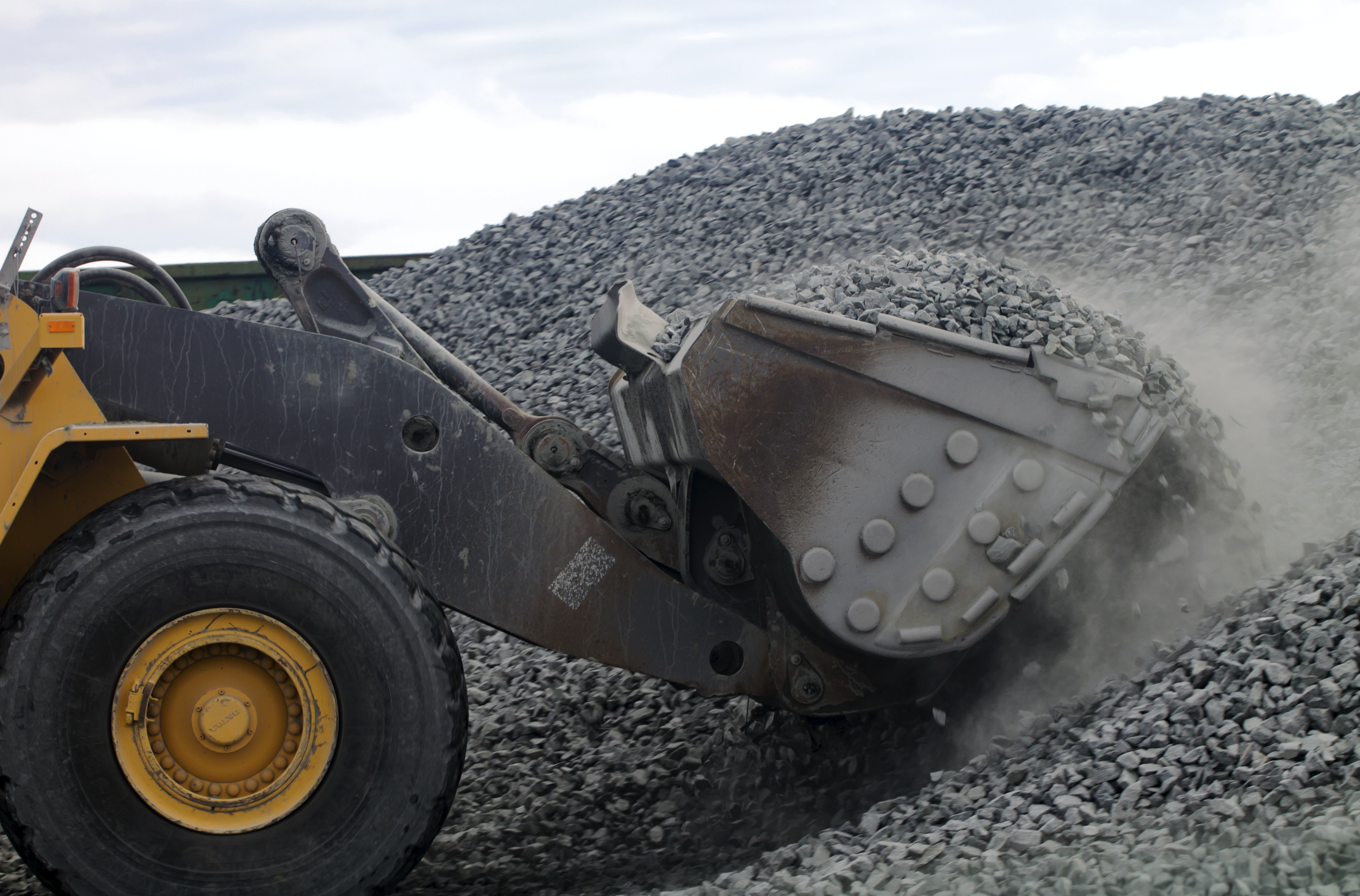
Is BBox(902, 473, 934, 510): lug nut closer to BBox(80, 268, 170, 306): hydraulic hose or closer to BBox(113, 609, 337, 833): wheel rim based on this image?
BBox(113, 609, 337, 833): wheel rim

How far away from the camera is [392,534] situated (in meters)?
3.05

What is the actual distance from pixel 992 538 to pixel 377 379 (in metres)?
1.59

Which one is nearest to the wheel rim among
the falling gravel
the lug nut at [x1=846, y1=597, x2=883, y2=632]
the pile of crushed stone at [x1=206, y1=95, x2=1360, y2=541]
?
the falling gravel

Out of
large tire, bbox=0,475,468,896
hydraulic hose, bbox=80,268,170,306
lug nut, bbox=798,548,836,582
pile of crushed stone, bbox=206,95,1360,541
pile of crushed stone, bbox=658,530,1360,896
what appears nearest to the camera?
pile of crushed stone, bbox=658,530,1360,896

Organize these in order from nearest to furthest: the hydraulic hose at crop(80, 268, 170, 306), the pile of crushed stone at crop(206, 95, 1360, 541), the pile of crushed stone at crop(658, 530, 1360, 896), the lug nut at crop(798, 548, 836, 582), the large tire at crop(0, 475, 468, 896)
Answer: the pile of crushed stone at crop(658, 530, 1360, 896) → the large tire at crop(0, 475, 468, 896) → the lug nut at crop(798, 548, 836, 582) → the hydraulic hose at crop(80, 268, 170, 306) → the pile of crushed stone at crop(206, 95, 1360, 541)

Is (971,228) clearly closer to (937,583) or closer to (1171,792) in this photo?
(937,583)

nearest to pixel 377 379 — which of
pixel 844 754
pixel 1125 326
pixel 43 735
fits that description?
pixel 43 735

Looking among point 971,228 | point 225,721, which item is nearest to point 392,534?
point 225,721

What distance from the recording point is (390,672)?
8.72ft

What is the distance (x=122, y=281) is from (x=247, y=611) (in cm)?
141

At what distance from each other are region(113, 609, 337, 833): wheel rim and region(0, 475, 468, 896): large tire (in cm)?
2

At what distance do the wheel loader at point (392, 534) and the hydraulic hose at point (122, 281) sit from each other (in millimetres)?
17

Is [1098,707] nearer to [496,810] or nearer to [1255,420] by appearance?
[496,810]

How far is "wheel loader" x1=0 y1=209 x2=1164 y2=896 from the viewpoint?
2.57 meters
